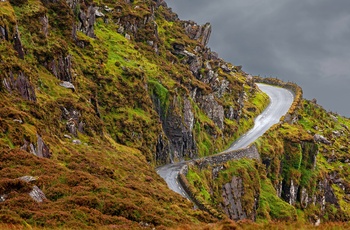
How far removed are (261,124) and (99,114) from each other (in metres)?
86.1

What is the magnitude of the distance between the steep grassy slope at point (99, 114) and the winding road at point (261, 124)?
10.8ft

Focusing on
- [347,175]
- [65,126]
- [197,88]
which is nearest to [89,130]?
[65,126]

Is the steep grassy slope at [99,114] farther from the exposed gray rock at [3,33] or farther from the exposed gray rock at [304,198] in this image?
the exposed gray rock at [304,198]

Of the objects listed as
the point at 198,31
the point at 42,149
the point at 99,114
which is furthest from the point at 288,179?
the point at 42,149

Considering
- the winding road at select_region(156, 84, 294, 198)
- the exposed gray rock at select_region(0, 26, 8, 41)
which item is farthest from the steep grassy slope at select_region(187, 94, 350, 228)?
the exposed gray rock at select_region(0, 26, 8, 41)

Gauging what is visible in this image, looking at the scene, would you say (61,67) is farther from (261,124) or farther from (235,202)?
(261,124)

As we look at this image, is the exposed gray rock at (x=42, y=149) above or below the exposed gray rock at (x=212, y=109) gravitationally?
below

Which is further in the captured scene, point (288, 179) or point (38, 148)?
point (288, 179)

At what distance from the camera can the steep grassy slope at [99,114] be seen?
27234 millimetres

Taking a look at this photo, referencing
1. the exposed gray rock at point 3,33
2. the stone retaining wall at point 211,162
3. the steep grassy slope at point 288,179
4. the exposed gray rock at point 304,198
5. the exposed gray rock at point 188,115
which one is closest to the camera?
the exposed gray rock at point 3,33

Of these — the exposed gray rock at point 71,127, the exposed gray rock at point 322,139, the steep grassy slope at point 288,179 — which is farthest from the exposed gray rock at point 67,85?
the exposed gray rock at point 322,139

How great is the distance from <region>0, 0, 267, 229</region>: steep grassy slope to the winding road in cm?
330

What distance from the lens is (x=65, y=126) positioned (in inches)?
1949

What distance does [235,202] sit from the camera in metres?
76.1
